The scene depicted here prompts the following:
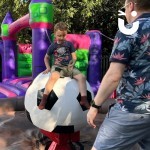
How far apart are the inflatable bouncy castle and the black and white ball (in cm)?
283

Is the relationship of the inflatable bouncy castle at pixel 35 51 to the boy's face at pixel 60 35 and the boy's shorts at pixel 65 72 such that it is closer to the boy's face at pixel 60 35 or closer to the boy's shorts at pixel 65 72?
the boy's face at pixel 60 35

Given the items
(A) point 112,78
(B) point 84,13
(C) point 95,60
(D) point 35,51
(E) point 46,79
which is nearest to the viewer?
(A) point 112,78

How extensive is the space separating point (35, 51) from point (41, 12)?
834 mm

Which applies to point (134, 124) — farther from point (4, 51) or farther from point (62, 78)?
point (4, 51)

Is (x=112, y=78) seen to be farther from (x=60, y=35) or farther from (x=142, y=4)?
(x=60, y=35)

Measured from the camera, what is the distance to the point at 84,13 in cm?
1337

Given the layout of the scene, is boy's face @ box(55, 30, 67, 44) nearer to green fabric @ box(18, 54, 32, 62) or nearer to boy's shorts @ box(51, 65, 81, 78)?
boy's shorts @ box(51, 65, 81, 78)

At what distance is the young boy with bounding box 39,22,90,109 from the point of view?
3510mm

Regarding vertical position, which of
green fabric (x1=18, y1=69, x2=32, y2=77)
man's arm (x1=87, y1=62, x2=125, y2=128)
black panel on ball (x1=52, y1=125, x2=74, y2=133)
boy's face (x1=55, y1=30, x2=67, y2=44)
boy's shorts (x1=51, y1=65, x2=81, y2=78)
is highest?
boy's face (x1=55, y1=30, x2=67, y2=44)

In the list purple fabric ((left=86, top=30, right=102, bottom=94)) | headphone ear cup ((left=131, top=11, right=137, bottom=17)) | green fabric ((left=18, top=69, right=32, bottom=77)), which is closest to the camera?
headphone ear cup ((left=131, top=11, right=137, bottom=17))

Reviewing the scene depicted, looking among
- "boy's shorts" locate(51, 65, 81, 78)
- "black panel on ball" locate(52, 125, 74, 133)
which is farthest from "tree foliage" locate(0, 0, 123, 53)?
"black panel on ball" locate(52, 125, 74, 133)

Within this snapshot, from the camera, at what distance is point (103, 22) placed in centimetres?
1479

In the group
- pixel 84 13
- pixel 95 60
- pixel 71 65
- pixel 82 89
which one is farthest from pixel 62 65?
pixel 84 13

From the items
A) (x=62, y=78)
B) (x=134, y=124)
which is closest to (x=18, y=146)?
(x=62, y=78)
